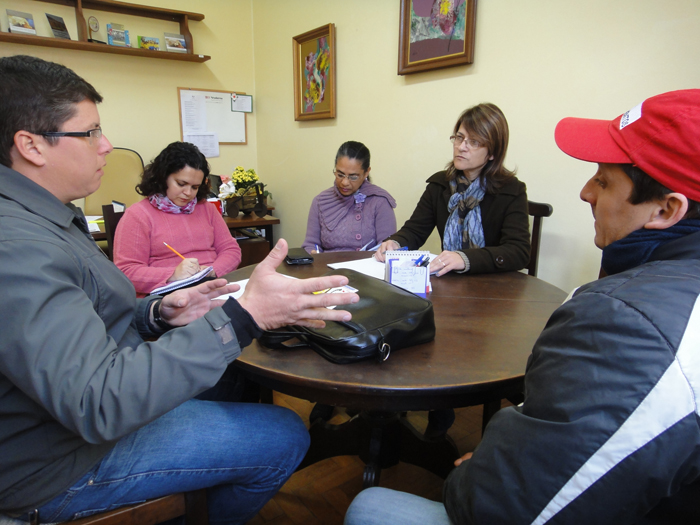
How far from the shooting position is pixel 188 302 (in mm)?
1117

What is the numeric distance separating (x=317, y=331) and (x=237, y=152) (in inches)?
141

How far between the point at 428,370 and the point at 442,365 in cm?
4

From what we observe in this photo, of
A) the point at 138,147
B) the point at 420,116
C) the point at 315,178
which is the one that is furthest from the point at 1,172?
the point at 138,147

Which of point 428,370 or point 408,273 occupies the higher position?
point 408,273

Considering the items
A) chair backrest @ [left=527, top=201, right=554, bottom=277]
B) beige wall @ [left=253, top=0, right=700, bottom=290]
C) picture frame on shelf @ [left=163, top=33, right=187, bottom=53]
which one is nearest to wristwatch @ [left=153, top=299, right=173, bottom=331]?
chair backrest @ [left=527, top=201, right=554, bottom=277]

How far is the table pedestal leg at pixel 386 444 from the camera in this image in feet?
4.92

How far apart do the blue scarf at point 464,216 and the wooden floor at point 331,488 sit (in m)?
0.86

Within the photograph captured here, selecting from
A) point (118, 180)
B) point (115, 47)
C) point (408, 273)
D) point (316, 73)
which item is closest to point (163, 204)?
point (408, 273)

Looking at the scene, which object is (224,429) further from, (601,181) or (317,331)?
(601,181)

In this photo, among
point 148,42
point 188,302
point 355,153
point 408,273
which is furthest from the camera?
point 148,42

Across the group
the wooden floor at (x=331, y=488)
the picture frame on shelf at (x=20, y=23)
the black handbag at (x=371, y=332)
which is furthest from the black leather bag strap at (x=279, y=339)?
the picture frame on shelf at (x=20, y=23)

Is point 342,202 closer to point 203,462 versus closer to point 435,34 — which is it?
point 435,34

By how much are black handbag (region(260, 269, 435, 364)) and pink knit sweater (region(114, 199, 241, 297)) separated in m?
1.06

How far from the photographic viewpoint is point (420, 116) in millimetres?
2566
